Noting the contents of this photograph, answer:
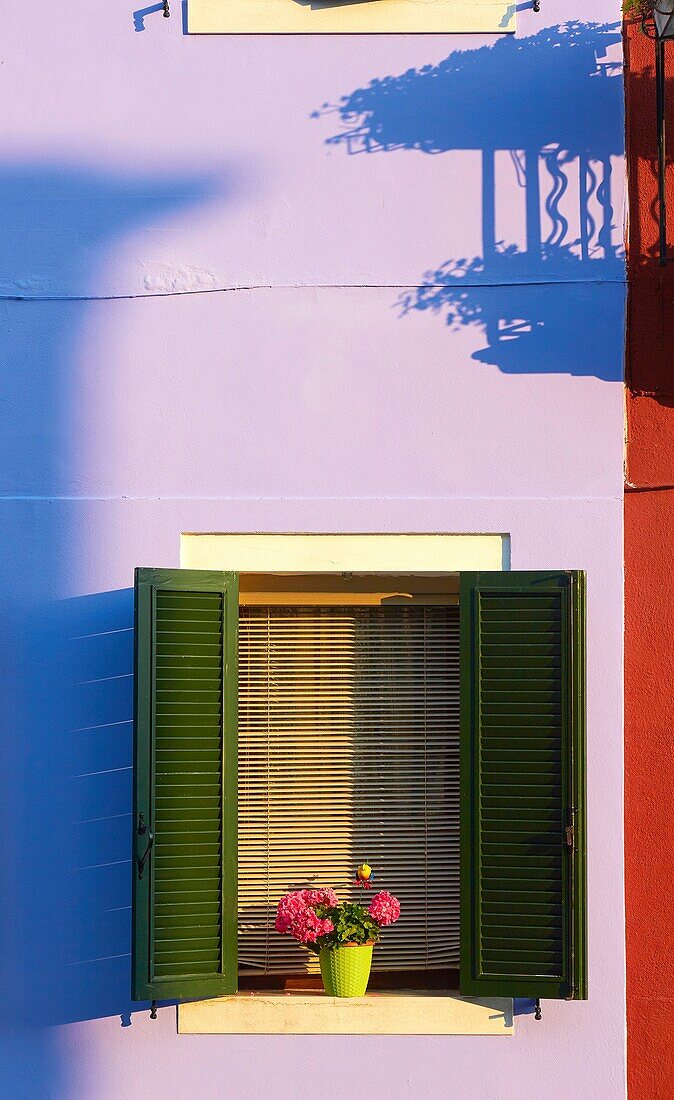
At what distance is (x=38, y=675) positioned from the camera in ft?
18.6

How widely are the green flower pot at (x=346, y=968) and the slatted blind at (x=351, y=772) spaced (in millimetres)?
317

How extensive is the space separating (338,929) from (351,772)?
70 centimetres

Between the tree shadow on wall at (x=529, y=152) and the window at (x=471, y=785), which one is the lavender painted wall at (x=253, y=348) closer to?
the tree shadow on wall at (x=529, y=152)

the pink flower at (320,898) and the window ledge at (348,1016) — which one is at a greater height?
the pink flower at (320,898)

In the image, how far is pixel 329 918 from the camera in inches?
216

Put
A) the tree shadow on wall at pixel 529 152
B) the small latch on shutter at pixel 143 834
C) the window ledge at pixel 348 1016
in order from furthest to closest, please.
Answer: the tree shadow on wall at pixel 529 152
the window ledge at pixel 348 1016
the small latch on shutter at pixel 143 834

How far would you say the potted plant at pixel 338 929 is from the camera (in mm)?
5438

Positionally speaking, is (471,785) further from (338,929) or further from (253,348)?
(253,348)

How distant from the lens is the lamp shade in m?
5.43

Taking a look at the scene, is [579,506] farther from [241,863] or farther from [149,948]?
[149,948]

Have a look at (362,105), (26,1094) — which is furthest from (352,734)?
(362,105)

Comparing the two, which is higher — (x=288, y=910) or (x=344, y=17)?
(x=344, y=17)

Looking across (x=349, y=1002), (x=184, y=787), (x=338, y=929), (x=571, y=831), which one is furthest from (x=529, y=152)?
(x=349, y=1002)

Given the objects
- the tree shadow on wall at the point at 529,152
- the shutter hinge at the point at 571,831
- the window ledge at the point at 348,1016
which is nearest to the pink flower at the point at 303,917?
the window ledge at the point at 348,1016
